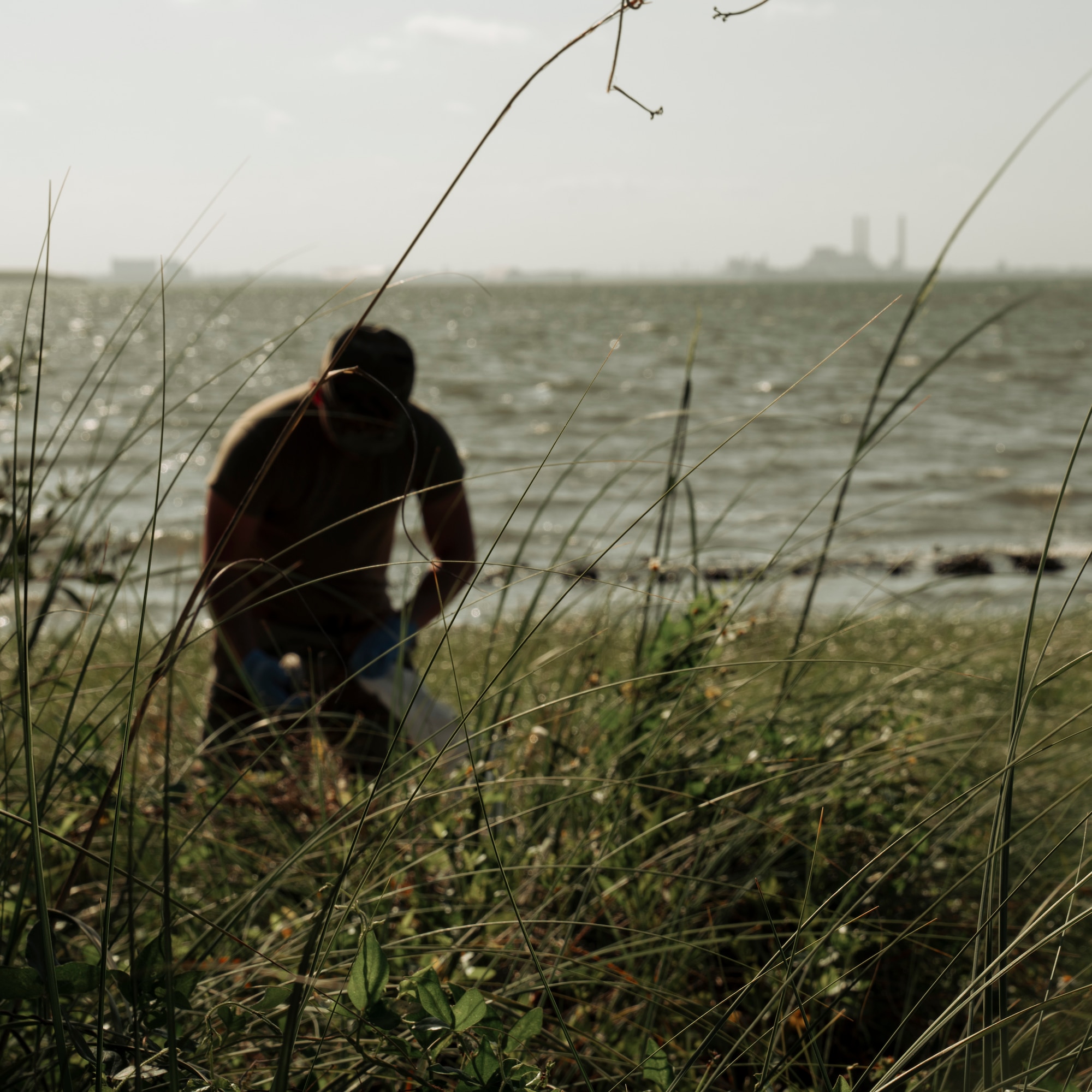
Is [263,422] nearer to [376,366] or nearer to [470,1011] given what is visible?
[376,366]

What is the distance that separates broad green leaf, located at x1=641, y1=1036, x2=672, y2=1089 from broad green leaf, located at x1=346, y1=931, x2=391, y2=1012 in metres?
0.23

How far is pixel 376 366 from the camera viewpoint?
2559 millimetres

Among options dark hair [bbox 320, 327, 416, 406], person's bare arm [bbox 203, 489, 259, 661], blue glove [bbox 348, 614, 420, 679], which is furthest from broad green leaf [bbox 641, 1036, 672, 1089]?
person's bare arm [bbox 203, 489, 259, 661]

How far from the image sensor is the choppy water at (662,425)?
2344mm

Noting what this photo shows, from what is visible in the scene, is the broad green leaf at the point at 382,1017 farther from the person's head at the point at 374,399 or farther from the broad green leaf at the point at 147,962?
the person's head at the point at 374,399

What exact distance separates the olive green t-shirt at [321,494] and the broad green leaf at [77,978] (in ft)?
6.29

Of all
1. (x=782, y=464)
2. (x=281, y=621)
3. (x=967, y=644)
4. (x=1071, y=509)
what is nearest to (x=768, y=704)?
(x=281, y=621)

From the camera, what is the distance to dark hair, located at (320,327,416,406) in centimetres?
248

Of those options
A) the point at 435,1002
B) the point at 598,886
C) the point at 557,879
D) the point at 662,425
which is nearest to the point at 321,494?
the point at 598,886

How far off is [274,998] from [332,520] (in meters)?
2.09

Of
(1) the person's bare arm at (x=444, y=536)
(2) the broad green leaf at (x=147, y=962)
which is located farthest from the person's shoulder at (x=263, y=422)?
(2) the broad green leaf at (x=147, y=962)

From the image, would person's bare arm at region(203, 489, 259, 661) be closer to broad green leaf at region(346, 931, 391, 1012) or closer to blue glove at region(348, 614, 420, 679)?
blue glove at region(348, 614, 420, 679)

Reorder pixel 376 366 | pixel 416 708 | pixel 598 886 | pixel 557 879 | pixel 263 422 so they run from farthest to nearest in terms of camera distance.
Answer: pixel 263 422 < pixel 376 366 < pixel 416 708 < pixel 598 886 < pixel 557 879

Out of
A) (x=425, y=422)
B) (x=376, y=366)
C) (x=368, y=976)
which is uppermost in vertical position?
(x=376, y=366)
